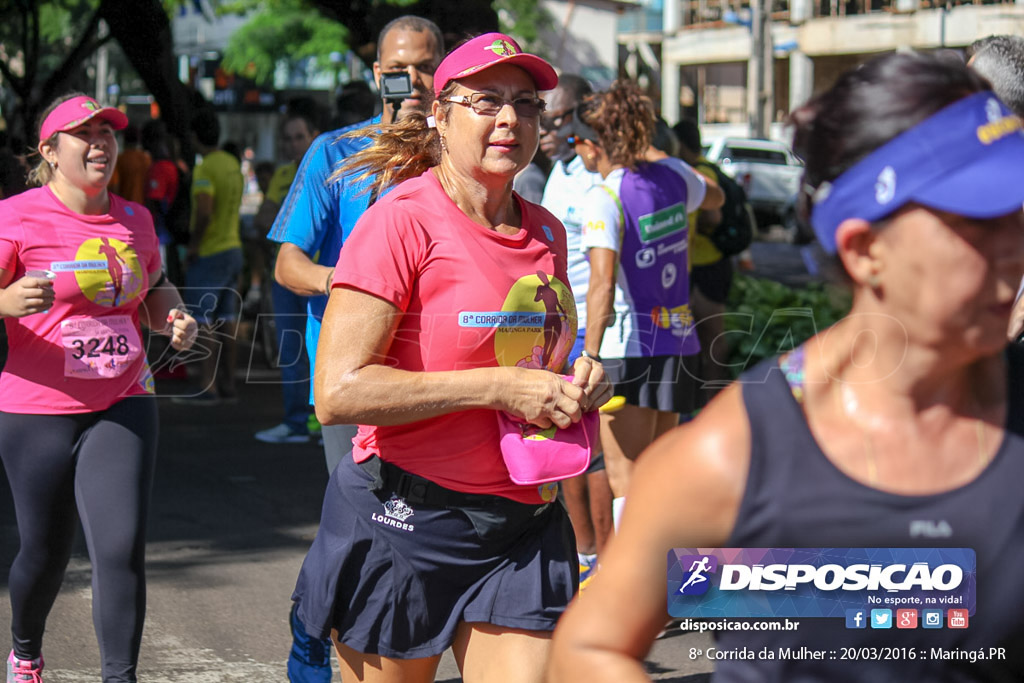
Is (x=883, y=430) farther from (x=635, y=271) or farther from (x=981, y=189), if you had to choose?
(x=635, y=271)

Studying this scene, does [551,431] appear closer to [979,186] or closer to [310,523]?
[979,186]

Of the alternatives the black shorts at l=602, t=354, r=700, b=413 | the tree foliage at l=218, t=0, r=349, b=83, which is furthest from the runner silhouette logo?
the tree foliage at l=218, t=0, r=349, b=83

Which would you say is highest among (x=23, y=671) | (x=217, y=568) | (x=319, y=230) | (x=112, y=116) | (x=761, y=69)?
(x=112, y=116)

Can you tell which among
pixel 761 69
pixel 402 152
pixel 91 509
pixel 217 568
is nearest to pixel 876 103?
pixel 402 152

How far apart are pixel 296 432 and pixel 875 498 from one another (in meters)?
7.92

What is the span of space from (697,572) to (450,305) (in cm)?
133

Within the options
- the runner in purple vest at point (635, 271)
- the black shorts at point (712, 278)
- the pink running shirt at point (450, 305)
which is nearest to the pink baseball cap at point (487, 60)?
the pink running shirt at point (450, 305)

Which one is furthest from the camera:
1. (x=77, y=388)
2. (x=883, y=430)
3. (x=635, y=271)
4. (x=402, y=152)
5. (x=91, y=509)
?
(x=635, y=271)

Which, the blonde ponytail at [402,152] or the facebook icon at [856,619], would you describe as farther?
the blonde ponytail at [402,152]

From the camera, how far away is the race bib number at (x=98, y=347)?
167 inches

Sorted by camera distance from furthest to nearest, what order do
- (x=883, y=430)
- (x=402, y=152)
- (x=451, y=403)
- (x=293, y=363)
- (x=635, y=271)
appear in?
(x=293, y=363), (x=635, y=271), (x=402, y=152), (x=451, y=403), (x=883, y=430)

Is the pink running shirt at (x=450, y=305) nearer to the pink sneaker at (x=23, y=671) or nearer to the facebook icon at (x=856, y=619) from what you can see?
the facebook icon at (x=856, y=619)

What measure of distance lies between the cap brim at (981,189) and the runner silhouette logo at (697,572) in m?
0.53

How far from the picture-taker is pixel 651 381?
5.68m
